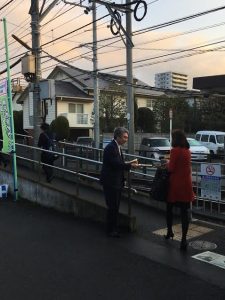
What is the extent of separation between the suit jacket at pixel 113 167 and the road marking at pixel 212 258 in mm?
1713

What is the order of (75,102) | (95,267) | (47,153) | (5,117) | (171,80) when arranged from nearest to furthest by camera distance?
(95,267), (5,117), (47,153), (75,102), (171,80)

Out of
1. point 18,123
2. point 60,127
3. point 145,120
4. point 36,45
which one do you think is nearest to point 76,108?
point 60,127

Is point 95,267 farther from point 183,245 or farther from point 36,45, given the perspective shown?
point 36,45

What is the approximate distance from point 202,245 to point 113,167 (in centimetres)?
182

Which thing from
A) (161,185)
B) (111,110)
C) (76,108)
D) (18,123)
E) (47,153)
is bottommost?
(161,185)

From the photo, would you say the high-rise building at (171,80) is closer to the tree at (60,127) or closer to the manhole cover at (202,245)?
the tree at (60,127)

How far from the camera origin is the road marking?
19.3 ft

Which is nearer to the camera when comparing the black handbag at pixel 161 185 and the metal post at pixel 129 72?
the black handbag at pixel 161 185

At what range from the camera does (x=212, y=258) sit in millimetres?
6078

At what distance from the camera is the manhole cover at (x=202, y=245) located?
655 cm

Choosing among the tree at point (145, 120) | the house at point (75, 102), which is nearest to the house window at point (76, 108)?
the house at point (75, 102)

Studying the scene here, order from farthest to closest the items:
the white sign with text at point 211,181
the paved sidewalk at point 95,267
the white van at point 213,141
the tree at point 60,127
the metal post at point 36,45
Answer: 1. the tree at point 60,127
2. the white van at point 213,141
3. the metal post at point 36,45
4. the white sign with text at point 211,181
5. the paved sidewalk at point 95,267

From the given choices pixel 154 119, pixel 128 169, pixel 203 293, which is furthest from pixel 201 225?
pixel 154 119

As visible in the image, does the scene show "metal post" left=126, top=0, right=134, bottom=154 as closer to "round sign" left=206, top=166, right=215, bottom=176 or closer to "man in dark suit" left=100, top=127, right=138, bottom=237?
"round sign" left=206, top=166, right=215, bottom=176
